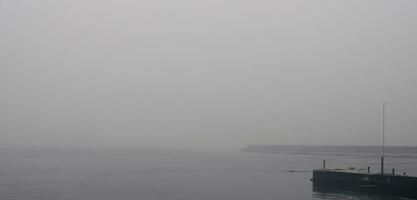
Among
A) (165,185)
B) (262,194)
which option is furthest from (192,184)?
(262,194)

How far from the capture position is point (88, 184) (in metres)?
81.9

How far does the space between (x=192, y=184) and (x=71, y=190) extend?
2111 centimetres

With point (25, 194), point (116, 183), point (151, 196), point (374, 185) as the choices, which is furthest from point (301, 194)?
point (25, 194)

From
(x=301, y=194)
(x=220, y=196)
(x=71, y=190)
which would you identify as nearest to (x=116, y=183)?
(x=71, y=190)

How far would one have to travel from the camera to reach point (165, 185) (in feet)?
267

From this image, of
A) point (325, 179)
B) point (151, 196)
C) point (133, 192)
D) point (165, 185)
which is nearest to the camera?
point (151, 196)

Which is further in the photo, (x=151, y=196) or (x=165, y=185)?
(x=165, y=185)

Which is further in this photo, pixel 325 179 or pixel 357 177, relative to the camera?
pixel 325 179

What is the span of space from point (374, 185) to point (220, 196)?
21.3 meters

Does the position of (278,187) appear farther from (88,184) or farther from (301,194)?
(88,184)

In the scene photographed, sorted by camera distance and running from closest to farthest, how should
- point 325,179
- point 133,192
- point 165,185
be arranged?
point 133,192 < point 325,179 < point 165,185

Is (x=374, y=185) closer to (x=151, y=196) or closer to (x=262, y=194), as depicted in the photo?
(x=262, y=194)

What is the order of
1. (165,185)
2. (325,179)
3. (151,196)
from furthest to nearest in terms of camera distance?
(165,185) → (325,179) → (151,196)

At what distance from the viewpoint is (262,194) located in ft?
222
